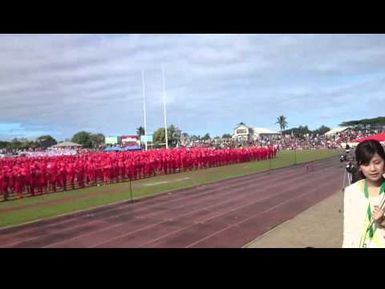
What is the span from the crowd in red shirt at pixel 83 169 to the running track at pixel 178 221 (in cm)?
607

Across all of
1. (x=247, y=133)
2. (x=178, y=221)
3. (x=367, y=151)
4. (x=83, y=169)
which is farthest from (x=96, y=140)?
(x=367, y=151)

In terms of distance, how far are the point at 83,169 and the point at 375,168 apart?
21.1m

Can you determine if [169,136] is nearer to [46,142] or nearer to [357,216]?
[46,142]

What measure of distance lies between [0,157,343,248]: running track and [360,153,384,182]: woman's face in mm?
6744

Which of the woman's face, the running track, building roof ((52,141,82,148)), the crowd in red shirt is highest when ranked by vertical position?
building roof ((52,141,82,148))

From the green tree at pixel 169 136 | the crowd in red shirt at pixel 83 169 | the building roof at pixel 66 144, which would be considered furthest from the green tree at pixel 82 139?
the green tree at pixel 169 136

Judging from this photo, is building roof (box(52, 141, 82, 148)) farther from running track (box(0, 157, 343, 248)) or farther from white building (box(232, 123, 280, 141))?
running track (box(0, 157, 343, 248))

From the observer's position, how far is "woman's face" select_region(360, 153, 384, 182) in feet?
9.93

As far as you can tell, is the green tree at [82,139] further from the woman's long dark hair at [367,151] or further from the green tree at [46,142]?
the woman's long dark hair at [367,151]

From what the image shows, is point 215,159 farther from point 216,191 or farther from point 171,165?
point 216,191

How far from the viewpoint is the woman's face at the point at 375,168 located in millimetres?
3025


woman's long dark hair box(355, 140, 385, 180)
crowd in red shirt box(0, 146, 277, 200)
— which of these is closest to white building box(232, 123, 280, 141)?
crowd in red shirt box(0, 146, 277, 200)
